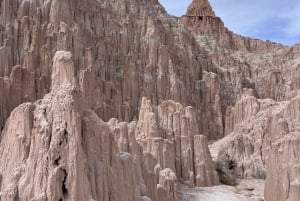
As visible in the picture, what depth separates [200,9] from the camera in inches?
3312

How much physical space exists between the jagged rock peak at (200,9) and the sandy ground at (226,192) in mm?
42084

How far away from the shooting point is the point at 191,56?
66875mm

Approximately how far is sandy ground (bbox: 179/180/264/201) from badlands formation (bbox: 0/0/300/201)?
15 centimetres

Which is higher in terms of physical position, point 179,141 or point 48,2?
point 48,2

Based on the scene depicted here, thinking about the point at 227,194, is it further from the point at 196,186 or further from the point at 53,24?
the point at 53,24

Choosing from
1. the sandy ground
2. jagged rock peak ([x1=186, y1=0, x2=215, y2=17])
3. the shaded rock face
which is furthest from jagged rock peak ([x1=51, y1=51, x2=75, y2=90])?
jagged rock peak ([x1=186, y1=0, x2=215, y2=17])

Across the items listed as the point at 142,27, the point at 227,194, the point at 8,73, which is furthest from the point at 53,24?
the point at 227,194

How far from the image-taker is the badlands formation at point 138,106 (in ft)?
73.3

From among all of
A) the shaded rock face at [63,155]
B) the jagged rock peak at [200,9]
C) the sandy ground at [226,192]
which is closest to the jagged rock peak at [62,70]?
the shaded rock face at [63,155]

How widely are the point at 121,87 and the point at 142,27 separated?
9096mm

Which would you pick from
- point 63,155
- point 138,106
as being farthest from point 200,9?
point 63,155

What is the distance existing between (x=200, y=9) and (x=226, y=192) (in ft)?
154

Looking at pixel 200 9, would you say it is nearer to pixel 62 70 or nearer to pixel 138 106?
pixel 138 106

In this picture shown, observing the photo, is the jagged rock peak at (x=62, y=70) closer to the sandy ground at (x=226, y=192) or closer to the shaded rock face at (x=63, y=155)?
the shaded rock face at (x=63, y=155)
